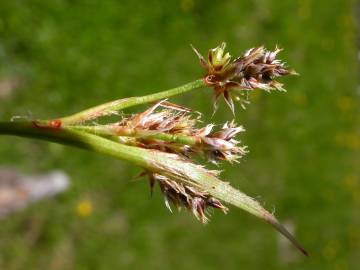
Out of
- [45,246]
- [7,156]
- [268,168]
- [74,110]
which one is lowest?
[45,246]

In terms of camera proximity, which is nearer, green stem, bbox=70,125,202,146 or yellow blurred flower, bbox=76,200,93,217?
green stem, bbox=70,125,202,146

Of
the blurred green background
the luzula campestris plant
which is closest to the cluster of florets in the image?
the luzula campestris plant

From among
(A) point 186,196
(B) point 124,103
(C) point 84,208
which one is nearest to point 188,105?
(C) point 84,208

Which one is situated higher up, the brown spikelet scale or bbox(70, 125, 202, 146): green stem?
bbox(70, 125, 202, 146): green stem

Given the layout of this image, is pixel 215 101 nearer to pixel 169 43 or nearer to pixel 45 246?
pixel 45 246

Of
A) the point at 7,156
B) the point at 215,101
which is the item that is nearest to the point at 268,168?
the point at 7,156

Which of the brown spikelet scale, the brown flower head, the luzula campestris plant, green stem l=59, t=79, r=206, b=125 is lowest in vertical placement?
the brown spikelet scale

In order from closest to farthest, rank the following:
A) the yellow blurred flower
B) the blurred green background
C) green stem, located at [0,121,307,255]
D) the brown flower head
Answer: green stem, located at [0,121,307,255]
the brown flower head
the blurred green background
the yellow blurred flower

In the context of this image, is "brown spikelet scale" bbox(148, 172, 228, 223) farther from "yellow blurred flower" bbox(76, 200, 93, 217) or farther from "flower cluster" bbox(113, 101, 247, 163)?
"yellow blurred flower" bbox(76, 200, 93, 217)
